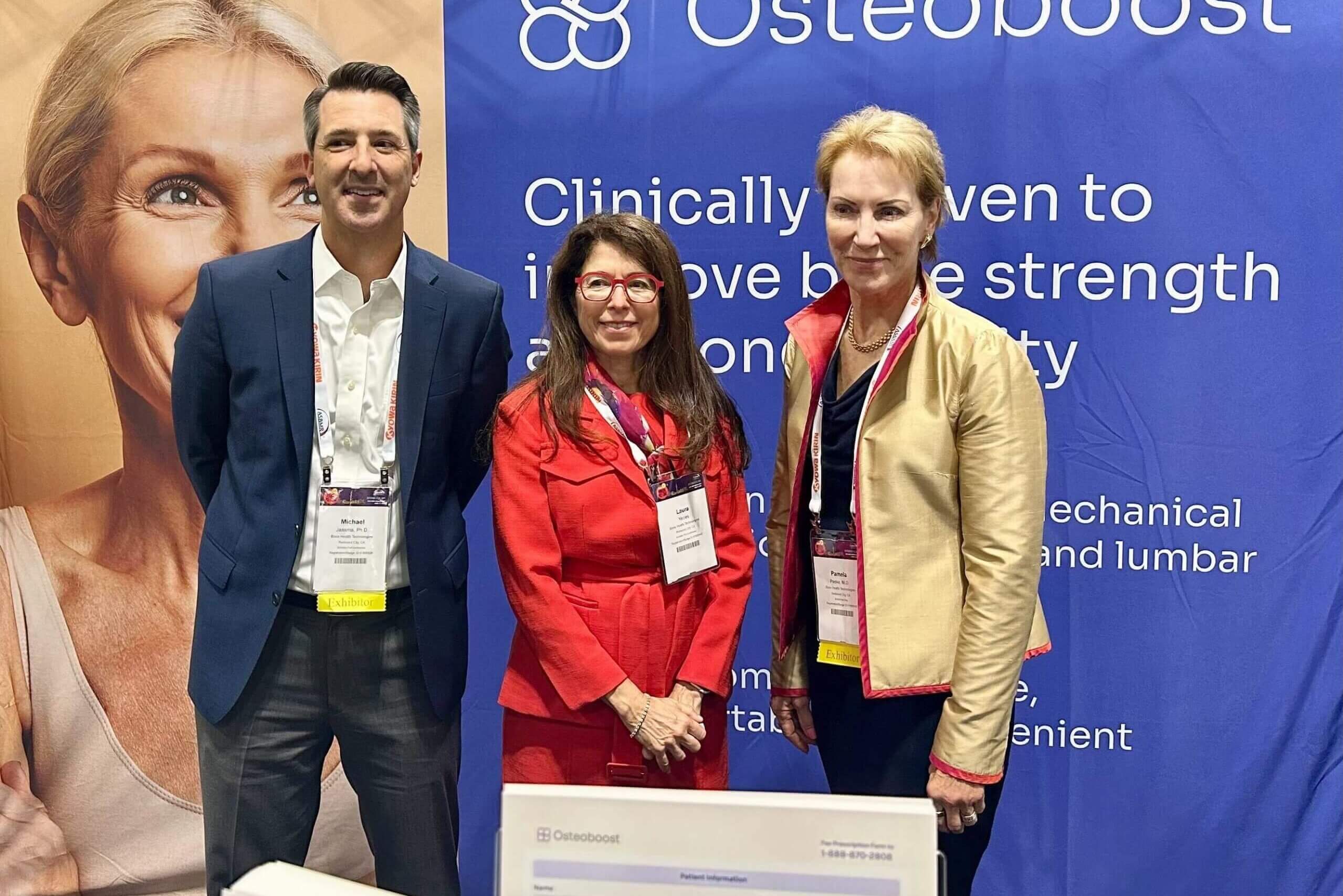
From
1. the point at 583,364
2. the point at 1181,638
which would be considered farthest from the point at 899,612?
the point at 1181,638

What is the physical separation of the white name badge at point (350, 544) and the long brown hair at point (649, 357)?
35 centimetres

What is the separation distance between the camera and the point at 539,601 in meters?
1.81

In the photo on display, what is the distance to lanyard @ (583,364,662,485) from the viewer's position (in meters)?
1.84

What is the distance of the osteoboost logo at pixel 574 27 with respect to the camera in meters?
2.59

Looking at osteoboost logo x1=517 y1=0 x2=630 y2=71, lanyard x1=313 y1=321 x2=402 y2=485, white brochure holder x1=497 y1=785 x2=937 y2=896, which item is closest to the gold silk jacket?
white brochure holder x1=497 y1=785 x2=937 y2=896

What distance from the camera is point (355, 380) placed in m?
1.93

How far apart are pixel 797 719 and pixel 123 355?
2.02 metres

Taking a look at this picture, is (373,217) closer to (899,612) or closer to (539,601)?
(539,601)

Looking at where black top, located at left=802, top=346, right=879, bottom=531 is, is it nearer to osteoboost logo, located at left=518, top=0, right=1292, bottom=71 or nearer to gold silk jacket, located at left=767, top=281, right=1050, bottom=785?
gold silk jacket, located at left=767, top=281, right=1050, bottom=785

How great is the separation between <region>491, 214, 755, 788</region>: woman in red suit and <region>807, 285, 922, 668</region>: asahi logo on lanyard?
17 centimetres

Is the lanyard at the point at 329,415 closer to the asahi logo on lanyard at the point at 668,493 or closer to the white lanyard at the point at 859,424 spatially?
the asahi logo on lanyard at the point at 668,493

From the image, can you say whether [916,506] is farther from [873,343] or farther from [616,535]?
[616,535]

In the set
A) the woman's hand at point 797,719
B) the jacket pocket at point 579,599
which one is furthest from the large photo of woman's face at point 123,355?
the woman's hand at point 797,719

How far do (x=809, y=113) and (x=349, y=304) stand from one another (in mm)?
1231
